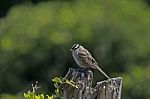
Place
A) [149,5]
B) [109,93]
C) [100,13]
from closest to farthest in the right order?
1. [109,93]
2. [100,13]
3. [149,5]

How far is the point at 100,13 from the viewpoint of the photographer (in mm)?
18359

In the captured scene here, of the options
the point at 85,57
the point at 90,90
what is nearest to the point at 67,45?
the point at 85,57

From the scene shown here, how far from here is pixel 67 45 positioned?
670 inches

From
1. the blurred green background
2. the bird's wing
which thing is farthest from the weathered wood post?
the blurred green background

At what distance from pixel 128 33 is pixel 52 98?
39.0 feet

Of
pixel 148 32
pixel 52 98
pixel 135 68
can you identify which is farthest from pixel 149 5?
pixel 52 98

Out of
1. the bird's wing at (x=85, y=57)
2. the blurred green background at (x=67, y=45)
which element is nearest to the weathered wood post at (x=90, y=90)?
the bird's wing at (x=85, y=57)

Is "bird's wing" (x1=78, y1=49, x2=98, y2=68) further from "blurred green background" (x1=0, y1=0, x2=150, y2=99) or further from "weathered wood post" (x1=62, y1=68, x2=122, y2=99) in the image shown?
"blurred green background" (x1=0, y1=0, x2=150, y2=99)

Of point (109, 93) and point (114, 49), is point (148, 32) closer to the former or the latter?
point (114, 49)

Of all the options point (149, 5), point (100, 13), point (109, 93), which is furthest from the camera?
point (149, 5)

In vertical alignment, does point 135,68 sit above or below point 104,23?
below

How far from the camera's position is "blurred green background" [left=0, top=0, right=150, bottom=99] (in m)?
17.1

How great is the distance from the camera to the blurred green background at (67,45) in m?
17.1

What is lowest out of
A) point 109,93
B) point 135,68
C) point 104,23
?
point 109,93
